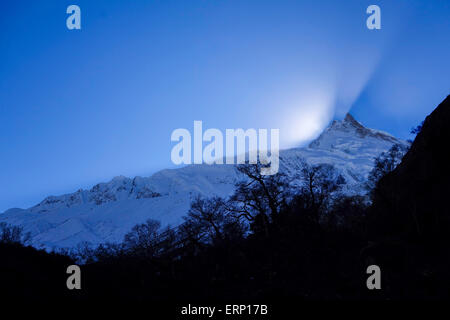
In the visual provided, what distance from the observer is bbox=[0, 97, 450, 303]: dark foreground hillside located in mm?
10039

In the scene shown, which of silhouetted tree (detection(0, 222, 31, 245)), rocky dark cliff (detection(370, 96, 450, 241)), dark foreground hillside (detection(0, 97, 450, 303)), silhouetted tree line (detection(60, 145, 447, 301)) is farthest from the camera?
silhouetted tree (detection(0, 222, 31, 245))

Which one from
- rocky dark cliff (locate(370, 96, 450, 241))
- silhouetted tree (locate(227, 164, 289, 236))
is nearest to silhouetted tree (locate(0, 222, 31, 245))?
silhouetted tree (locate(227, 164, 289, 236))

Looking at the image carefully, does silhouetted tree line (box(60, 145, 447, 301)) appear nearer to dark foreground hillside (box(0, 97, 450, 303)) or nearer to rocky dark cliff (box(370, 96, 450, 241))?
dark foreground hillside (box(0, 97, 450, 303))

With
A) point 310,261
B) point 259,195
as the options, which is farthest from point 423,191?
point 259,195

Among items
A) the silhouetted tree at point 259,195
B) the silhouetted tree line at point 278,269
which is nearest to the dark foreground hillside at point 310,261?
the silhouetted tree line at point 278,269

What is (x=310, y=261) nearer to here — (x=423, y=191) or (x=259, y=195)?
(x=259, y=195)

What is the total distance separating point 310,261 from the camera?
1406 centimetres

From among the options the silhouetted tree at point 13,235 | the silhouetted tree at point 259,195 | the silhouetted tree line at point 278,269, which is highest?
the silhouetted tree at point 259,195

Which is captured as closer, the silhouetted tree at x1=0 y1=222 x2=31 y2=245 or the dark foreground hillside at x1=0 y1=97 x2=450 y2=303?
the dark foreground hillside at x1=0 y1=97 x2=450 y2=303

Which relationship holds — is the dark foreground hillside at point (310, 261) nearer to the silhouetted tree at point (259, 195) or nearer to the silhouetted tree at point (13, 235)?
the silhouetted tree at point (259, 195)

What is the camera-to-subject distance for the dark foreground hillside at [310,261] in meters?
10.0
